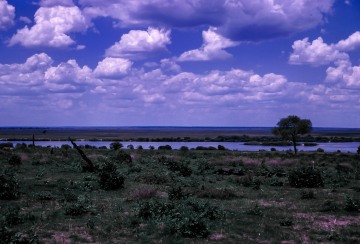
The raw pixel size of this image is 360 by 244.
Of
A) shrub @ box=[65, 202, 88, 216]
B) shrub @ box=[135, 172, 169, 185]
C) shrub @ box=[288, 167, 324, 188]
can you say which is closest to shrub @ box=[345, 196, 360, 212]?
shrub @ box=[288, 167, 324, 188]

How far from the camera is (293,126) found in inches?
2505

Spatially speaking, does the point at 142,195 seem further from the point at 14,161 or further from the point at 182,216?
the point at 14,161

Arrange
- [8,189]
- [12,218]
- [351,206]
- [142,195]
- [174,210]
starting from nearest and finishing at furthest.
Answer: [12,218]
[174,210]
[351,206]
[8,189]
[142,195]

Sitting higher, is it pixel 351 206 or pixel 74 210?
pixel 74 210

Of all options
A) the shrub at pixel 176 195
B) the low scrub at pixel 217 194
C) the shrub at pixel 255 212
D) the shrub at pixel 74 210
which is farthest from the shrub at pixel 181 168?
the shrub at pixel 74 210

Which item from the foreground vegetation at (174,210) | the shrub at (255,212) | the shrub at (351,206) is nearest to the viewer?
the foreground vegetation at (174,210)

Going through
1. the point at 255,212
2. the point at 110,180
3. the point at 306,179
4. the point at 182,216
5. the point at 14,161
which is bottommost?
the point at 255,212

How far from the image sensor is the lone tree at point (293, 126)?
62.8 metres

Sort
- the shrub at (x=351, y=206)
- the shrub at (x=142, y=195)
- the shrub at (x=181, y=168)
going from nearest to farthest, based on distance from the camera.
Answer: the shrub at (x=351, y=206), the shrub at (x=142, y=195), the shrub at (x=181, y=168)

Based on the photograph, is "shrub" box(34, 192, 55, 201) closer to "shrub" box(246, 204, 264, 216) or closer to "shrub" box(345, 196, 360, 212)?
"shrub" box(246, 204, 264, 216)

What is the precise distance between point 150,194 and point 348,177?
1783cm

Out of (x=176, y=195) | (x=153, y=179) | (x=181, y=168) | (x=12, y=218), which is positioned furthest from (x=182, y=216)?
(x=181, y=168)

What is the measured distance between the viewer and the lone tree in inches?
2474

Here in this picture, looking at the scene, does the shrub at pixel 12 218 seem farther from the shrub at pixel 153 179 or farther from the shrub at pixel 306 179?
the shrub at pixel 306 179
